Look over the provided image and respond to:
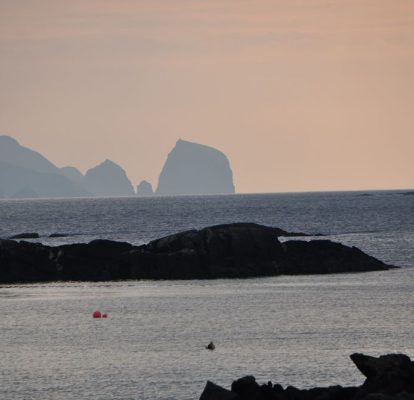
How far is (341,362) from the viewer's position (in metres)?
52.5

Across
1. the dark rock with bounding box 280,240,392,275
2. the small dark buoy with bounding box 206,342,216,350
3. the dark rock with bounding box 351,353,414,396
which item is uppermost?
the dark rock with bounding box 280,240,392,275

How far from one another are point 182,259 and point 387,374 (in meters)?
59.8

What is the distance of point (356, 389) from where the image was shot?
40.8m

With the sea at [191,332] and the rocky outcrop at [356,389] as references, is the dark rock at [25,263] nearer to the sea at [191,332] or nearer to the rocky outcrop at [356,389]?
the sea at [191,332]

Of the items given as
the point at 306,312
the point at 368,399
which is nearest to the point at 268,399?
the point at 368,399

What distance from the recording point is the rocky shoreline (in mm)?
99625

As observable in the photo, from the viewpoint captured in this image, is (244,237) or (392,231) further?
(392,231)

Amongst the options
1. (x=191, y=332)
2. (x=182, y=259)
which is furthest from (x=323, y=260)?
(x=191, y=332)

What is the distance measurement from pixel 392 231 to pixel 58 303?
95.1m

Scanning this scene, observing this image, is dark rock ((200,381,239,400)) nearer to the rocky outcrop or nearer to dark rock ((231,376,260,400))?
the rocky outcrop

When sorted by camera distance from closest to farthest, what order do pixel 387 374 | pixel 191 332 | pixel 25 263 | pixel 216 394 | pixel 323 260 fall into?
1. pixel 216 394
2. pixel 387 374
3. pixel 191 332
4. pixel 25 263
5. pixel 323 260

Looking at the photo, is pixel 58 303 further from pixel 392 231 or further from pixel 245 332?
pixel 392 231

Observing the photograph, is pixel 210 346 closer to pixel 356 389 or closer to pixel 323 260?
pixel 356 389

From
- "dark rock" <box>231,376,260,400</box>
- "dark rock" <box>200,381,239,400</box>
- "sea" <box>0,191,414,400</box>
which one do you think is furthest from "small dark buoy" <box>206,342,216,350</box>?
"dark rock" <box>200,381,239,400</box>
